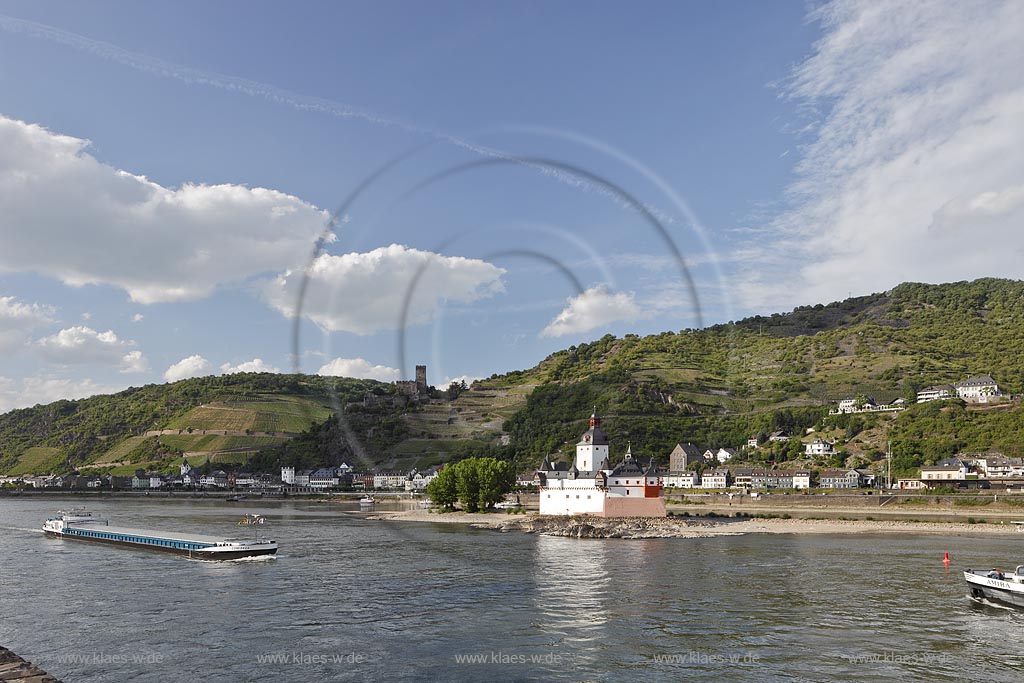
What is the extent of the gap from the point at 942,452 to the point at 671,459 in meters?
52.7

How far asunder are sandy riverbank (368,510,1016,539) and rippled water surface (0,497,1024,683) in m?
15.5

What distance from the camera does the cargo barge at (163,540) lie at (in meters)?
61.2

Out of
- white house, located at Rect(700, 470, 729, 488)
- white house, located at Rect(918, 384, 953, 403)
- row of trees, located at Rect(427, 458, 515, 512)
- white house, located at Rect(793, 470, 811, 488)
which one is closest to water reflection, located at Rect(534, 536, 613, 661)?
row of trees, located at Rect(427, 458, 515, 512)

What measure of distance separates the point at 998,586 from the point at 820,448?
116491 millimetres

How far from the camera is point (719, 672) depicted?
27.6 meters

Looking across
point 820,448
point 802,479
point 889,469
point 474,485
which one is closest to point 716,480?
point 802,479

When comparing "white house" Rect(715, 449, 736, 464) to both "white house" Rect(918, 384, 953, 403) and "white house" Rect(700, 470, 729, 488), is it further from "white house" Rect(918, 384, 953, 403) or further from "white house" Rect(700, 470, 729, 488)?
"white house" Rect(918, 384, 953, 403)

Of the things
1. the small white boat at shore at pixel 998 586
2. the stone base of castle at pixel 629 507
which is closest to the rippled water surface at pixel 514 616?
the small white boat at shore at pixel 998 586

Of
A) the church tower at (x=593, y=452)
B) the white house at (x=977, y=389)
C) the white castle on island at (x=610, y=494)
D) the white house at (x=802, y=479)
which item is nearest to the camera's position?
the white castle on island at (x=610, y=494)

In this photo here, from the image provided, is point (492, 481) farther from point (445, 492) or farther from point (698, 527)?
point (698, 527)

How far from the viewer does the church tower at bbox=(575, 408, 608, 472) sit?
106 metres

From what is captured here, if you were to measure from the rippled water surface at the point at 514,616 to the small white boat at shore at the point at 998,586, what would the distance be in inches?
41.3

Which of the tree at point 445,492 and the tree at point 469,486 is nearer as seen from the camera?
the tree at point 469,486

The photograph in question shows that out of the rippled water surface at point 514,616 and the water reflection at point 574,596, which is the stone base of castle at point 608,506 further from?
the rippled water surface at point 514,616
